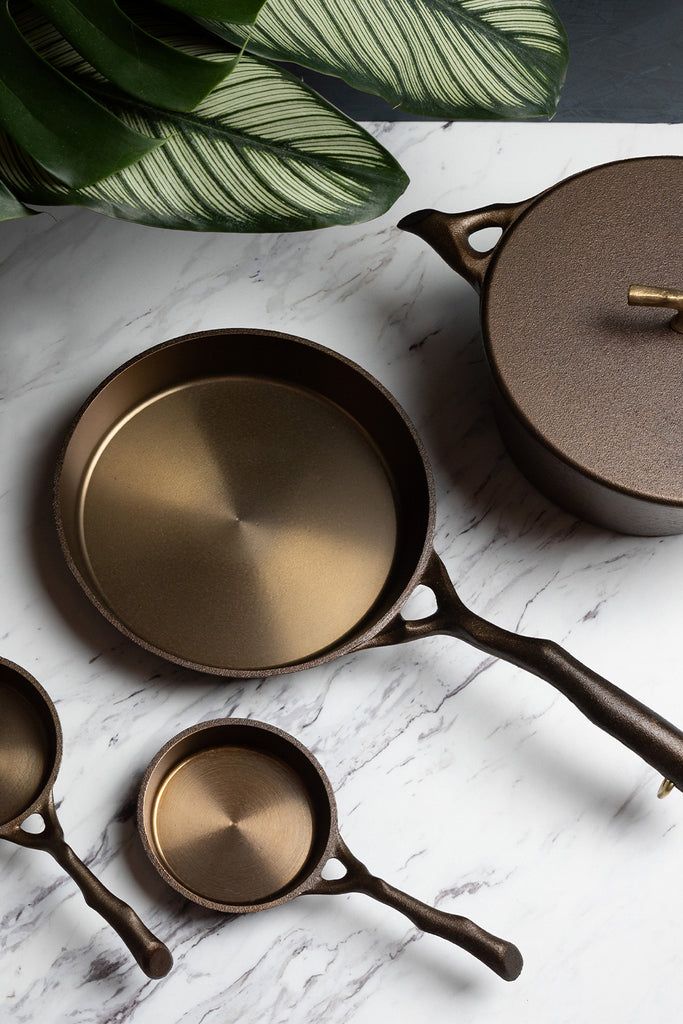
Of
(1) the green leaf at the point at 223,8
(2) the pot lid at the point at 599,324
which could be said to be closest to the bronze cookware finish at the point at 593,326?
(2) the pot lid at the point at 599,324

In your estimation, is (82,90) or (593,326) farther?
(593,326)

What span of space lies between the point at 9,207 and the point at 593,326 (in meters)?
0.40

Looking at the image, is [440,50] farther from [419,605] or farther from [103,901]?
[103,901]

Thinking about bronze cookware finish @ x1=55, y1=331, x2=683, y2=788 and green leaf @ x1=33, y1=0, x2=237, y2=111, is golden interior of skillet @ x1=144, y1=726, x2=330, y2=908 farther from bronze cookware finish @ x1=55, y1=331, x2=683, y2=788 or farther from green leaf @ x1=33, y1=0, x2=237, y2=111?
green leaf @ x1=33, y1=0, x2=237, y2=111

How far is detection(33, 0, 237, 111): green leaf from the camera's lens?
2.00 ft

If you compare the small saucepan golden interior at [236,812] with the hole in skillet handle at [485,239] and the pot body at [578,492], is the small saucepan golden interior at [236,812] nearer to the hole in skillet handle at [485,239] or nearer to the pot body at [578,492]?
the pot body at [578,492]

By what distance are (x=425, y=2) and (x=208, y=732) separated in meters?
0.57

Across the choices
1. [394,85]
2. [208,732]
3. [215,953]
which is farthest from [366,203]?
[215,953]

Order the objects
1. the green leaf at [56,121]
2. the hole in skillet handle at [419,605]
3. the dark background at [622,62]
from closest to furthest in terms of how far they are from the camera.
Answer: the green leaf at [56,121] < the hole in skillet handle at [419,605] < the dark background at [622,62]

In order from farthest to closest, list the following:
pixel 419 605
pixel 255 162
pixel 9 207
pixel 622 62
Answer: pixel 622 62 < pixel 419 605 < pixel 255 162 < pixel 9 207

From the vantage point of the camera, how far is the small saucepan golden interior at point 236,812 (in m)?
0.73

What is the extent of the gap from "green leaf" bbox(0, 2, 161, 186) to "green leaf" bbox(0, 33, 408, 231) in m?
0.07

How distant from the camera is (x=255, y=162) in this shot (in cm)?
71

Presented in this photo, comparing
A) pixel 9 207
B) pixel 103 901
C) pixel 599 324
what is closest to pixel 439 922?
pixel 103 901
